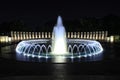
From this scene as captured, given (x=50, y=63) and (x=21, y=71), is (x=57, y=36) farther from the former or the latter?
(x=21, y=71)

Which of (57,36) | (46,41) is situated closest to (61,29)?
(57,36)

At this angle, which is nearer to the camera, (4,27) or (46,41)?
(46,41)

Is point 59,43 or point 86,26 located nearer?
point 59,43

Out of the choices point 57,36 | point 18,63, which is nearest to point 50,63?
point 18,63

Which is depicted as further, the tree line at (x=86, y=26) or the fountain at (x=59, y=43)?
the tree line at (x=86, y=26)

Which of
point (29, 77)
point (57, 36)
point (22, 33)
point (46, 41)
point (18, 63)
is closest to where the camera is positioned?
point (29, 77)

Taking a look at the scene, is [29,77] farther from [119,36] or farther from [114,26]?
[114,26]

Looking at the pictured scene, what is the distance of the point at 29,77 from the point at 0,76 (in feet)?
4.82

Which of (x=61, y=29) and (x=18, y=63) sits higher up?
(x=61, y=29)

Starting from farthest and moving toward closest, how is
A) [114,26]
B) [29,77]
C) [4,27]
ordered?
1. [4,27]
2. [114,26]
3. [29,77]

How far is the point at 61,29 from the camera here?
3097 centimetres

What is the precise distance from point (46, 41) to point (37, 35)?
3.97m

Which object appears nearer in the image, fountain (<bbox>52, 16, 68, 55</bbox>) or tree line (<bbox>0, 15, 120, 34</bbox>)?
fountain (<bbox>52, 16, 68, 55</bbox>)

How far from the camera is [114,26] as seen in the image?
47.4m
